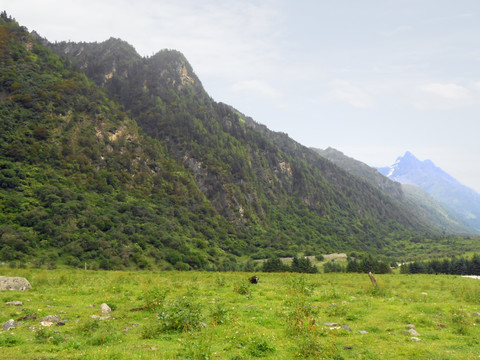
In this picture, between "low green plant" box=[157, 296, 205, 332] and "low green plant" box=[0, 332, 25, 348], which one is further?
"low green plant" box=[157, 296, 205, 332]

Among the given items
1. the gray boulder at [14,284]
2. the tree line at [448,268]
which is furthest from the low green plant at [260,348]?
the tree line at [448,268]

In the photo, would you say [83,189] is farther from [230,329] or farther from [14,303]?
[230,329]

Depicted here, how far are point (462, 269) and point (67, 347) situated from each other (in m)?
118

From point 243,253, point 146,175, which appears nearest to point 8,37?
point 146,175

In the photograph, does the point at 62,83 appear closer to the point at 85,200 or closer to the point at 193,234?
the point at 85,200

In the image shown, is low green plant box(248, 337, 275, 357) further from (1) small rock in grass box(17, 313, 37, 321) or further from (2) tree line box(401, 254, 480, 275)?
(2) tree line box(401, 254, 480, 275)

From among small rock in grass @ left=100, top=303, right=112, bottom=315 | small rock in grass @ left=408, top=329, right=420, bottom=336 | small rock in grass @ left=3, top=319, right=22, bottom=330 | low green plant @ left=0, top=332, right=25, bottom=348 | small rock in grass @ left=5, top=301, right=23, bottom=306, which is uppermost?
low green plant @ left=0, top=332, right=25, bottom=348

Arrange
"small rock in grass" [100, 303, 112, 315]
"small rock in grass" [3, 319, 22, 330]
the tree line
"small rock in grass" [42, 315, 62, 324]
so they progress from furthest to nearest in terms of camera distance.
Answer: the tree line, "small rock in grass" [100, 303, 112, 315], "small rock in grass" [42, 315, 62, 324], "small rock in grass" [3, 319, 22, 330]

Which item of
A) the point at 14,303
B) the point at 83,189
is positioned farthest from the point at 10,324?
the point at 83,189

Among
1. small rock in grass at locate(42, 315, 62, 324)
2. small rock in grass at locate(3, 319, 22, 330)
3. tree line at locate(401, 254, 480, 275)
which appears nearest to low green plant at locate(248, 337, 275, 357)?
small rock in grass at locate(42, 315, 62, 324)

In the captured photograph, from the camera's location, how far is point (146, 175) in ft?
574

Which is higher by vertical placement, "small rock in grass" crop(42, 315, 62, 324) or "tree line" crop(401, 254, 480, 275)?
"small rock in grass" crop(42, 315, 62, 324)

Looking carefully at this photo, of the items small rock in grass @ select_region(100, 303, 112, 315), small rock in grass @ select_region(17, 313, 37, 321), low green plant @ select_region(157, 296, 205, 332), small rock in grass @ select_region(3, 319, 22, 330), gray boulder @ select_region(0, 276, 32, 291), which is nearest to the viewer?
small rock in grass @ select_region(3, 319, 22, 330)

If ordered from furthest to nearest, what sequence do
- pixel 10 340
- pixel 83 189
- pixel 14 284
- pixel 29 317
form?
pixel 83 189, pixel 14 284, pixel 29 317, pixel 10 340
